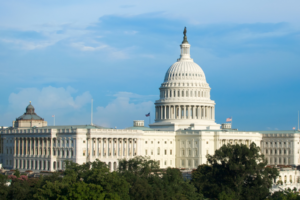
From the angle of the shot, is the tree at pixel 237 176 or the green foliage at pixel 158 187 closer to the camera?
the green foliage at pixel 158 187

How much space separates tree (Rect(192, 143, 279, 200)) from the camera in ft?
461

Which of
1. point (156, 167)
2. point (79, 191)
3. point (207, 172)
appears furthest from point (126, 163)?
point (79, 191)

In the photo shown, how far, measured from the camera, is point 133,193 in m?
128

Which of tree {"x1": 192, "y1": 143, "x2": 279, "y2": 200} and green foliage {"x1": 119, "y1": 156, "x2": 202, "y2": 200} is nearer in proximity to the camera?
green foliage {"x1": 119, "y1": 156, "x2": 202, "y2": 200}

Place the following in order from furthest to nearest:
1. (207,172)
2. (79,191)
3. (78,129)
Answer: (78,129) → (207,172) → (79,191)

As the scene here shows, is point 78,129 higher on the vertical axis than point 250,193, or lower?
higher

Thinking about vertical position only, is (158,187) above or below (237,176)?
below

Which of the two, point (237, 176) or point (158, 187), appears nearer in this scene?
point (158, 187)

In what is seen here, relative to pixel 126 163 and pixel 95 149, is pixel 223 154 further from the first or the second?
pixel 95 149

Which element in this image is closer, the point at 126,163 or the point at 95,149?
the point at 126,163

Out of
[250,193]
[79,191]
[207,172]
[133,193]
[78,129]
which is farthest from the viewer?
[78,129]

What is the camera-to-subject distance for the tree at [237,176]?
140625 mm

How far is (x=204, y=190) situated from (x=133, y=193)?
849 inches

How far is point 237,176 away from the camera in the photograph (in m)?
144
